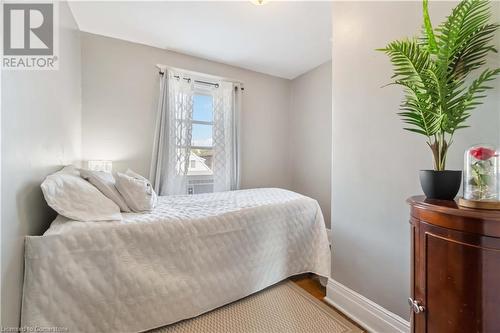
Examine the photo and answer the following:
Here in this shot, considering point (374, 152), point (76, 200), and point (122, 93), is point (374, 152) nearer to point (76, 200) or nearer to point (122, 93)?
point (76, 200)

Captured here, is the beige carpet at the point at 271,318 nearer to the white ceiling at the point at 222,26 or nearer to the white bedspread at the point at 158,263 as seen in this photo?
the white bedspread at the point at 158,263

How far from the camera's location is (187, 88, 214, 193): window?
3027 millimetres

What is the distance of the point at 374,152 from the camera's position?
4.68ft

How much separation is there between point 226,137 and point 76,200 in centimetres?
213

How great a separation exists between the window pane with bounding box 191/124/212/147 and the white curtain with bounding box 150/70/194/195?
0.14m

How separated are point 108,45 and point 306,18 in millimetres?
2316

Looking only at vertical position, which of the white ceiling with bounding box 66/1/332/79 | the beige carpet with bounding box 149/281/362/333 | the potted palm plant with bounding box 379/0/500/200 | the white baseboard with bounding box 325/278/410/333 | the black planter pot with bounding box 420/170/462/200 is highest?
the white ceiling with bounding box 66/1/332/79

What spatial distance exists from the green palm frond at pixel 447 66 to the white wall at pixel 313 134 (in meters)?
2.17

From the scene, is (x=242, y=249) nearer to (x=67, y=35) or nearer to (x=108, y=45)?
(x=67, y=35)

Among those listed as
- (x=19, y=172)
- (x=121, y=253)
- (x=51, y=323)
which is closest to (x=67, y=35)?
(x=19, y=172)

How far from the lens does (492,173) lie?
758 millimetres

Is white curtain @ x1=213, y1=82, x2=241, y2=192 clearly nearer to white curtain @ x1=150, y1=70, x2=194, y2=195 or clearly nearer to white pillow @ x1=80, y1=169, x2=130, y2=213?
white curtain @ x1=150, y1=70, x2=194, y2=195

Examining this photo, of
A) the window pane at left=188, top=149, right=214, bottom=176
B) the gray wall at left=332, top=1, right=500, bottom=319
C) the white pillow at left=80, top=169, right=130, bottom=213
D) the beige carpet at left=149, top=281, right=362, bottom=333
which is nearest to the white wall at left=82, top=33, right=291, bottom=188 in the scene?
the window pane at left=188, top=149, right=214, bottom=176

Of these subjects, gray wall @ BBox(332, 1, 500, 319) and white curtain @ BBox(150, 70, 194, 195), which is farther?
white curtain @ BBox(150, 70, 194, 195)
